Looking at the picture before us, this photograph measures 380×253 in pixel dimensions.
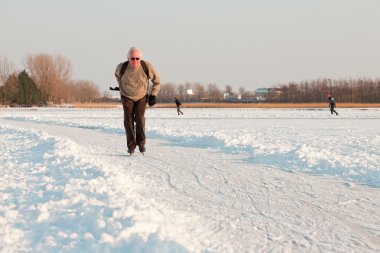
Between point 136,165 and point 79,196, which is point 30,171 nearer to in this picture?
point 136,165

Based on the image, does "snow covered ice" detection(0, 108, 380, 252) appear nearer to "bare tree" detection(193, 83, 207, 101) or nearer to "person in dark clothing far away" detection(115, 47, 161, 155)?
"person in dark clothing far away" detection(115, 47, 161, 155)

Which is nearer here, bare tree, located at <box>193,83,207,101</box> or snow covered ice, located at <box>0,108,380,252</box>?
snow covered ice, located at <box>0,108,380,252</box>

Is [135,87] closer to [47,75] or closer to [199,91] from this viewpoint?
[47,75]

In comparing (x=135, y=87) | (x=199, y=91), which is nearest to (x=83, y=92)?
(x=199, y=91)

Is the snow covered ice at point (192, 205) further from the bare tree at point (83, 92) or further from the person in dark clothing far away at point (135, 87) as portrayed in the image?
the bare tree at point (83, 92)

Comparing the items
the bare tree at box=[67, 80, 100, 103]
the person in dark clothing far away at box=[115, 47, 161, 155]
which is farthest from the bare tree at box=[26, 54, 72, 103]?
the person in dark clothing far away at box=[115, 47, 161, 155]

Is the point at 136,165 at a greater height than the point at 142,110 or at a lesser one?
lesser

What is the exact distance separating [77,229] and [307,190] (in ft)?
9.11

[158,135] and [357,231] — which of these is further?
[158,135]

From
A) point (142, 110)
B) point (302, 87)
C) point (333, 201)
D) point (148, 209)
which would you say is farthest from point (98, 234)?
point (302, 87)

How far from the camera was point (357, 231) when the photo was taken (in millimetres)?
3227

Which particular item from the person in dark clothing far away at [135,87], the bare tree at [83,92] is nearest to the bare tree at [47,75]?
the bare tree at [83,92]

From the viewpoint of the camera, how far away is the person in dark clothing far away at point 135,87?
728cm

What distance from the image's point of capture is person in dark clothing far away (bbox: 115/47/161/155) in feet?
23.9
